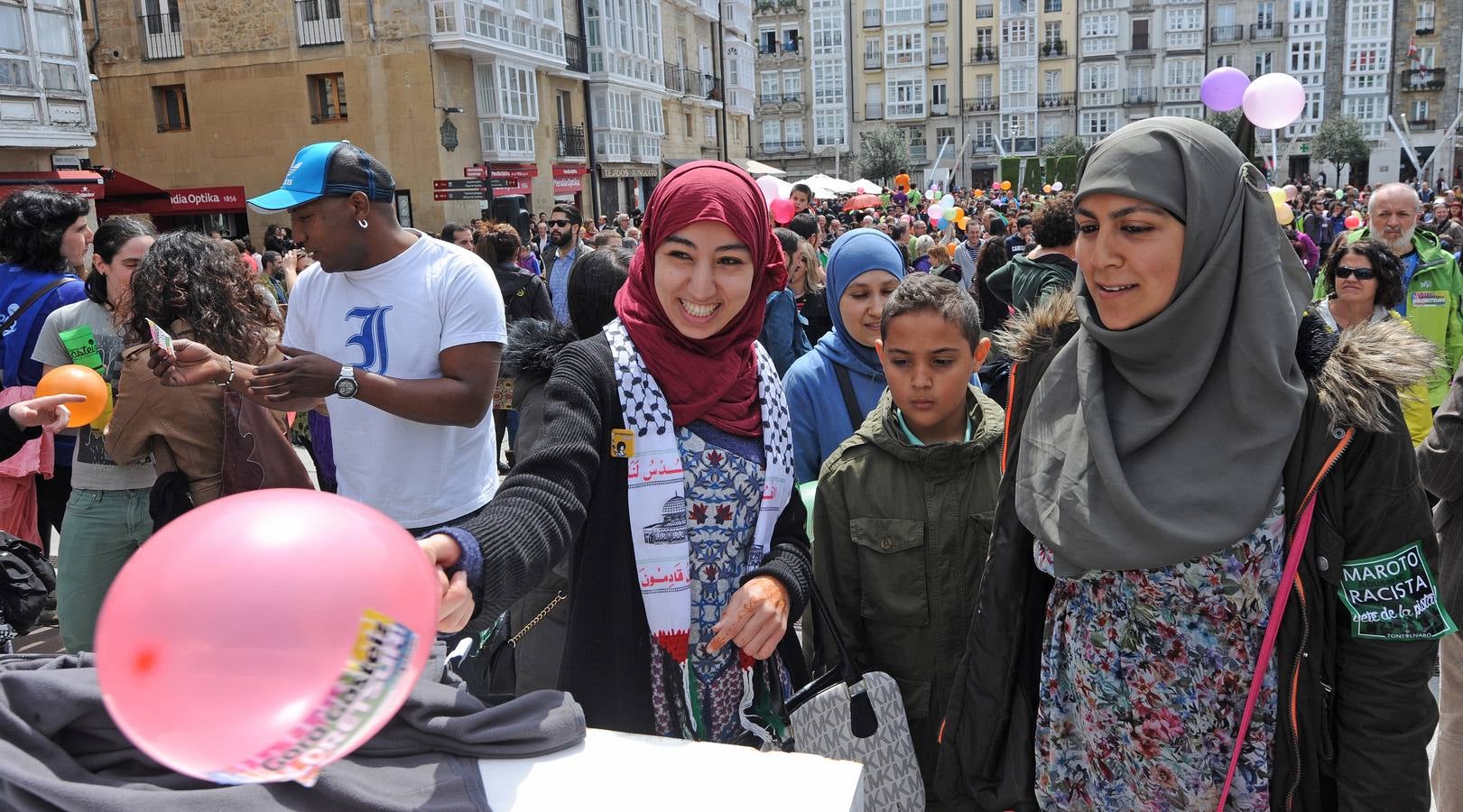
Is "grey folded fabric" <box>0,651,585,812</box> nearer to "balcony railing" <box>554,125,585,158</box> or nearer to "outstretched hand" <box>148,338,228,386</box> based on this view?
"outstretched hand" <box>148,338,228,386</box>

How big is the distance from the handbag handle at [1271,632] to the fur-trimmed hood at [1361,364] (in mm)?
174

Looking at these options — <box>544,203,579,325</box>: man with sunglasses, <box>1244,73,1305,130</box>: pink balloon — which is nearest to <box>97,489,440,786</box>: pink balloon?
<box>544,203,579,325</box>: man with sunglasses

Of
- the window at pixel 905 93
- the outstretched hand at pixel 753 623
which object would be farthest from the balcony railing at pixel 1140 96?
the outstretched hand at pixel 753 623

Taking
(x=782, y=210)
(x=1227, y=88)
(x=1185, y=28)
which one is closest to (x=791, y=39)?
(x=1185, y=28)

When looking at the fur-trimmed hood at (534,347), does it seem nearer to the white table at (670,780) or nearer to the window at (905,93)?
the white table at (670,780)

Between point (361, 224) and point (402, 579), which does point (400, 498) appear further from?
point (402, 579)

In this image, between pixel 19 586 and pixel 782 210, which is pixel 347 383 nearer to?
pixel 19 586

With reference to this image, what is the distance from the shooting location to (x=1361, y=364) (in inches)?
66.5

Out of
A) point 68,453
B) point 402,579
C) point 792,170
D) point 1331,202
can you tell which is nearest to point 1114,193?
point 402,579

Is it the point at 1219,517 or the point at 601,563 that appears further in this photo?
the point at 601,563

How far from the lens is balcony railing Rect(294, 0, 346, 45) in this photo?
23.6m

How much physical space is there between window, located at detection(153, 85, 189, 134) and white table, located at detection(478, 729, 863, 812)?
28227mm

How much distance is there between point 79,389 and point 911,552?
253 cm

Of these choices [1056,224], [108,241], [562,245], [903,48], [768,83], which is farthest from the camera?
[768,83]
